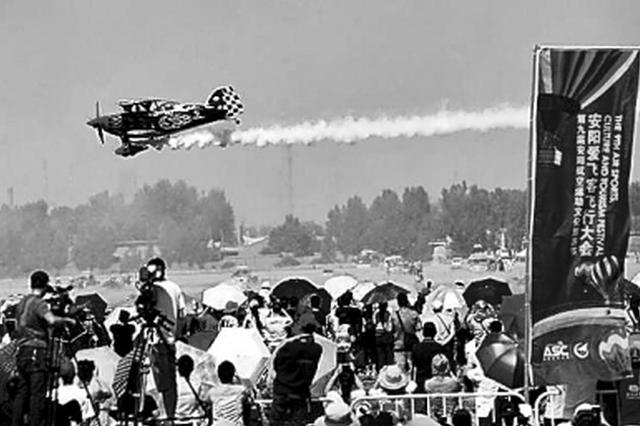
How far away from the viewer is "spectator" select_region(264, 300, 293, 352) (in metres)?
23.2

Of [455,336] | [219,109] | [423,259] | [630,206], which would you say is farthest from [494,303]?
[423,259]

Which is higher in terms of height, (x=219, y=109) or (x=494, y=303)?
(x=219, y=109)

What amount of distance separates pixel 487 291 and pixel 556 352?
16.5 metres

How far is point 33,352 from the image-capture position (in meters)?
15.9

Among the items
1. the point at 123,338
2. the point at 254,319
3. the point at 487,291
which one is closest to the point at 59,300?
the point at 123,338

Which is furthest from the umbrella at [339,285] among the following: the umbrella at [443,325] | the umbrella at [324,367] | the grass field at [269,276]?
the grass field at [269,276]

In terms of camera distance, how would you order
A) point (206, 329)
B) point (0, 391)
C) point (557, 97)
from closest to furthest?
point (557, 97), point (0, 391), point (206, 329)

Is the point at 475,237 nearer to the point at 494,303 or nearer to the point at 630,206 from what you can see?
the point at 494,303

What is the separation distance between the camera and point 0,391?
54.1ft

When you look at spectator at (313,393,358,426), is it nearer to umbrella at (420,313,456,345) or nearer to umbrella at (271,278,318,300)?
umbrella at (420,313,456,345)

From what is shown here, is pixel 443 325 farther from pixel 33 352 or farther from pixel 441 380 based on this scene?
pixel 33 352

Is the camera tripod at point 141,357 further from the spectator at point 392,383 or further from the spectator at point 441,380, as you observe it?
the spectator at point 441,380

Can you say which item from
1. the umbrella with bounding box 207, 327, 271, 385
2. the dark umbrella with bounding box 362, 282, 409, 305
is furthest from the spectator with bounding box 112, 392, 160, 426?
the dark umbrella with bounding box 362, 282, 409, 305

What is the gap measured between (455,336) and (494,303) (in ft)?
20.2
